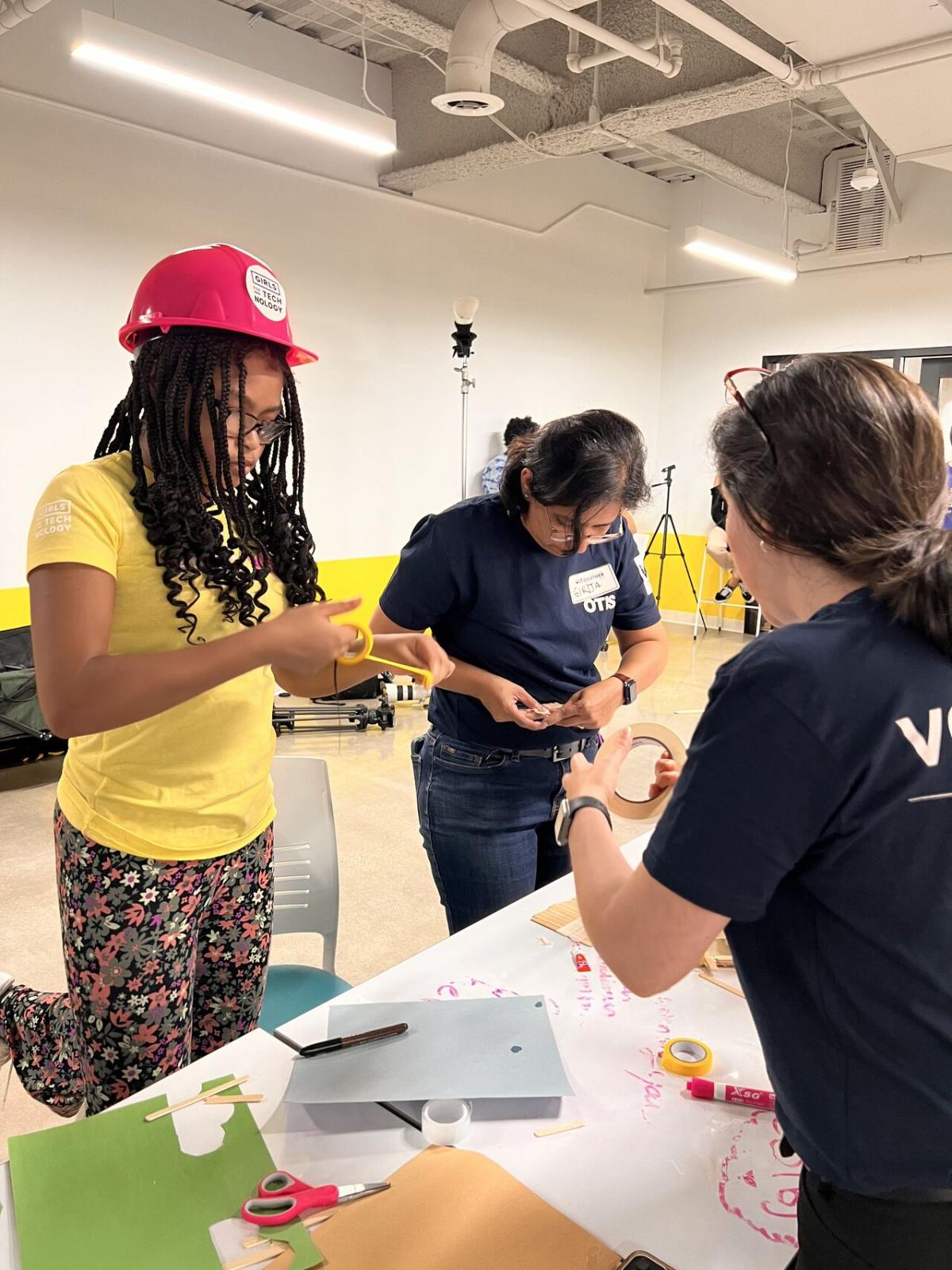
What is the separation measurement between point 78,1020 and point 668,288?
9337mm

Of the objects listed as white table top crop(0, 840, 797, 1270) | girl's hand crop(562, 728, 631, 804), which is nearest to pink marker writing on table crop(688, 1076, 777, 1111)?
white table top crop(0, 840, 797, 1270)

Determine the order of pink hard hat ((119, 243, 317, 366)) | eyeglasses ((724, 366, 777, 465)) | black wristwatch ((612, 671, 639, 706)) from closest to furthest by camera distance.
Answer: eyeglasses ((724, 366, 777, 465))
pink hard hat ((119, 243, 317, 366))
black wristwatch ((612, 671, 639, 706))

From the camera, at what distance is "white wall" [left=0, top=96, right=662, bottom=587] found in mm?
4922

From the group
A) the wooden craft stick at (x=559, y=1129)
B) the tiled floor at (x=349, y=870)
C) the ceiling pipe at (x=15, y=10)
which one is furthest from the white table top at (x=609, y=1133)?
the ceiling pipe at (x=15, y=10)

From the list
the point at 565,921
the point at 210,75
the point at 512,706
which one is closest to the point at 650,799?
the point at 565,921

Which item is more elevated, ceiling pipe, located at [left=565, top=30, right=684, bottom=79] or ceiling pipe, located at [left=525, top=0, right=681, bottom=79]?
ceiling pipe, located at [left=565, top=30, right=684, bottom=79]

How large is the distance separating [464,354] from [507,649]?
542 cm

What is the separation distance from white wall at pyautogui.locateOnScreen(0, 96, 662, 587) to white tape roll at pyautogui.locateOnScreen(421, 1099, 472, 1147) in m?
4.66

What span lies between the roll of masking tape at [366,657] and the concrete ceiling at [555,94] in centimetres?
407

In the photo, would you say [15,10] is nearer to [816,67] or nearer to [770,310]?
[816,67]

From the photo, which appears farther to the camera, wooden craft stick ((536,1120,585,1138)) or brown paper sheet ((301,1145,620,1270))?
wooden craft stick ((536,1120,585,1138))

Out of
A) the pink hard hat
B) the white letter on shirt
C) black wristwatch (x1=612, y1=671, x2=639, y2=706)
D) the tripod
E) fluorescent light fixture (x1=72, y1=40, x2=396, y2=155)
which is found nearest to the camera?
the white letter on shirt

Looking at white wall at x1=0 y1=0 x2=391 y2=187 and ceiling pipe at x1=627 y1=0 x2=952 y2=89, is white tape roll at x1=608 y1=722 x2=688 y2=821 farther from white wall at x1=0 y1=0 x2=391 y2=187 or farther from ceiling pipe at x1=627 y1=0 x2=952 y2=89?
ceiling pipe at x1=627 y1=0 x2=952 y2=89

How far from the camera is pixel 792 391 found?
2.86 ft
